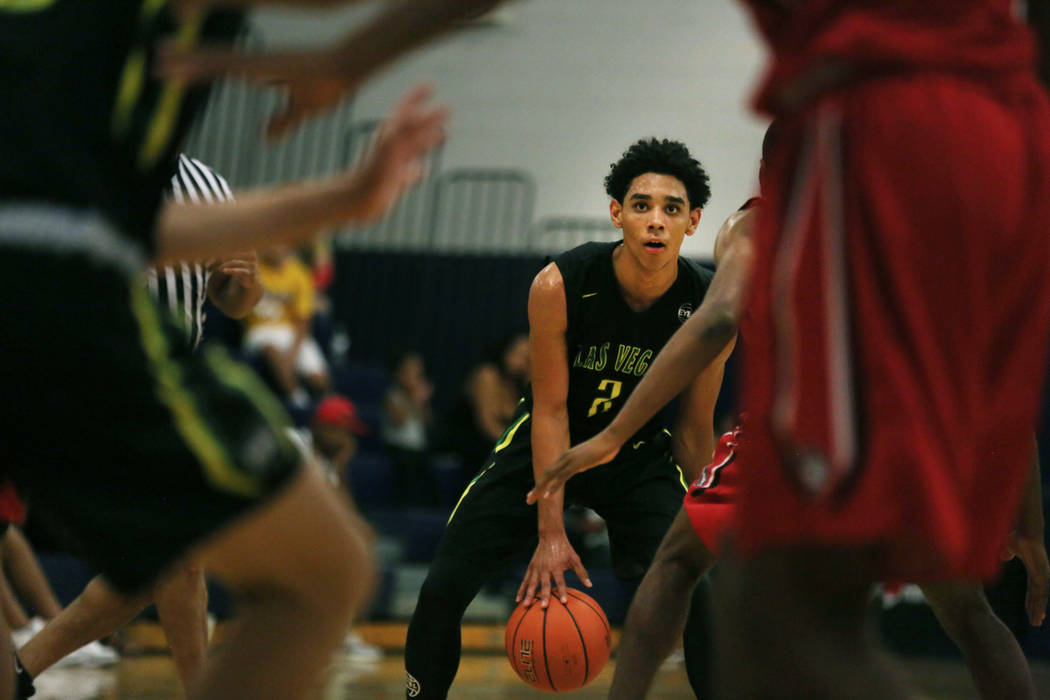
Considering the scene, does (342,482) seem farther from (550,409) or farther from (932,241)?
(932,241)

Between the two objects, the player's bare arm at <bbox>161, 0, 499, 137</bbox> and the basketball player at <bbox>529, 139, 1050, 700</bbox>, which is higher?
the player's bare arm at <bbox>161, 0, 499, 137</bbox>

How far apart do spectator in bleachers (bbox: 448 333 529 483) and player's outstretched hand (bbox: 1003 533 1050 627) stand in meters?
5.92

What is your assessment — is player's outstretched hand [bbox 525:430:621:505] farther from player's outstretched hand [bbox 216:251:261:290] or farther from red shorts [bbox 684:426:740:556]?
player's outstretched hand [bbox 216:251:261:290]

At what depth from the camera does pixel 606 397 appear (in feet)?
14.3

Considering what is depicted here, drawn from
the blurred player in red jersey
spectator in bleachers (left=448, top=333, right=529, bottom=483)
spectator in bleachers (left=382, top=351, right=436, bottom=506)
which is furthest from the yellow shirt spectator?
the blurred player in red jersey

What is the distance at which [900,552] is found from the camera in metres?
1.55

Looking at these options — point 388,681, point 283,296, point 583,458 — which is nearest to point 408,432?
point 283,296

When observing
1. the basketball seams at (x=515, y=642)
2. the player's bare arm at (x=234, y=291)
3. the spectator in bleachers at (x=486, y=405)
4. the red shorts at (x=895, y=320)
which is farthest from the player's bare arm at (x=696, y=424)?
the spectator in bleachers at (x=486, y=405)

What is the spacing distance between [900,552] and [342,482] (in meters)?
7.19

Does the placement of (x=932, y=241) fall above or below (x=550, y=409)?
above

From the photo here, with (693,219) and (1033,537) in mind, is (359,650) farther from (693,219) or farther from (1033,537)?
(1033,537)

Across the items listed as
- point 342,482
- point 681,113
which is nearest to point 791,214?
point 342,482

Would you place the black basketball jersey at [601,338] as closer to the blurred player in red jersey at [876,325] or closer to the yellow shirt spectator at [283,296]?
the blurred player in red jersey at [876,325]

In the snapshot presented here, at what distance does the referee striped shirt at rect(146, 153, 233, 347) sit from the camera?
3959 millimetres
